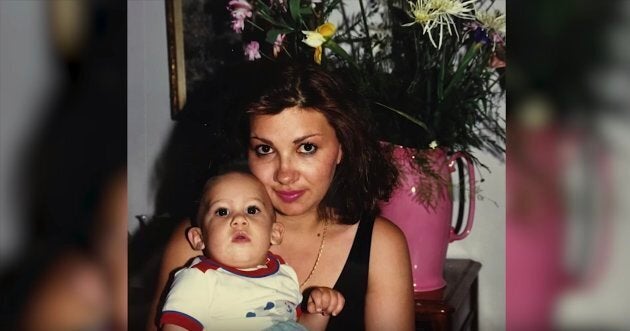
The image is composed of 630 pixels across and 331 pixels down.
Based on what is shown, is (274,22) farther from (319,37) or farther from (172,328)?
(172,328)

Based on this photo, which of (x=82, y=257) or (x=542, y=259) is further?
(x=82, y=257)

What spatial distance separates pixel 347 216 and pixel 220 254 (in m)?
0.13

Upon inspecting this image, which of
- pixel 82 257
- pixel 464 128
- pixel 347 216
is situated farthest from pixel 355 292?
pixel 82 257

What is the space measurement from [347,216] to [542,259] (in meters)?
0.18

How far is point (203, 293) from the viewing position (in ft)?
2.23

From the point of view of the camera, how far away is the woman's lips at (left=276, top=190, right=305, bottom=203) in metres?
0.71

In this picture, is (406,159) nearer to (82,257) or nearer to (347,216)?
(347,216)

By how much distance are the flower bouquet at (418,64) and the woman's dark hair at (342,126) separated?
0.02 metres

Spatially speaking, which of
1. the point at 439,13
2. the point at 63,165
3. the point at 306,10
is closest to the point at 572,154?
the point at 439,13

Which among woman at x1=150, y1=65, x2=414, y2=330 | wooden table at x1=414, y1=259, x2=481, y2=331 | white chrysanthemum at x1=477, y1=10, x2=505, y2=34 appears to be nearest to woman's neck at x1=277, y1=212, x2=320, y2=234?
woman at x1=150, y1=65, x2=414, y2=330

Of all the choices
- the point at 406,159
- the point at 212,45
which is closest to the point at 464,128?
the point at 406,159

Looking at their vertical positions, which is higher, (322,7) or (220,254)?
(322,7)

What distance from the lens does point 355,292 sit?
2.36ft

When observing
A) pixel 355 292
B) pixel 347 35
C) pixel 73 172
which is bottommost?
pixel 355 292
